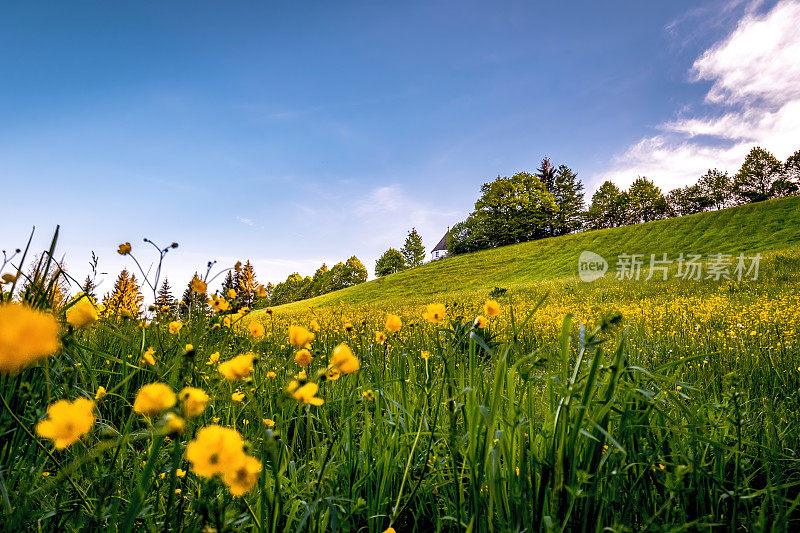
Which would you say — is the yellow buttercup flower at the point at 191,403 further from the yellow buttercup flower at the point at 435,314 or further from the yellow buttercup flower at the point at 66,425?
the yellow buttercup flower at the point at 435,314

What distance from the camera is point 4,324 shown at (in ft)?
1.76

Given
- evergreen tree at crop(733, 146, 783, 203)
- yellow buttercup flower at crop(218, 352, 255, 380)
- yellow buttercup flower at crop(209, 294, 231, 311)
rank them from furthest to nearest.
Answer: evergreen tree at crop(733, 146, 783, 203) → yellow buttercup flower at crop(209, 294, 231, 311) → yellow buttercup flower at crop(218, 352, 255, 380)

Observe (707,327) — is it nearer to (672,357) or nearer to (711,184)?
(672,357)

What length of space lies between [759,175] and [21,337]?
2465 inches

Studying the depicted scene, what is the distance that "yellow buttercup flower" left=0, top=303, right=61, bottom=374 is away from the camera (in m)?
0.54

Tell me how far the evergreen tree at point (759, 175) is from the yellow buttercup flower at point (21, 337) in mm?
60345

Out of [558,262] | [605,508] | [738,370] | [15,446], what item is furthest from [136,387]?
[558,262]

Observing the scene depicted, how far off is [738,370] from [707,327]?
2588mm

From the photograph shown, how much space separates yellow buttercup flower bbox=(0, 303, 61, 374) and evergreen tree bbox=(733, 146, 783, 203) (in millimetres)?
60345

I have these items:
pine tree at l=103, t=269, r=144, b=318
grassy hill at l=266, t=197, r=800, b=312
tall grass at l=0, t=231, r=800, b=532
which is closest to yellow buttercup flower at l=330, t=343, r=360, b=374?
tall grass at l=0, t=231, r=800, b=532

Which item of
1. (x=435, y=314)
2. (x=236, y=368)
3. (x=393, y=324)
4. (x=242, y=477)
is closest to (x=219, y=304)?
(x=393, y=324)

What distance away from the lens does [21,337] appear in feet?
1.82

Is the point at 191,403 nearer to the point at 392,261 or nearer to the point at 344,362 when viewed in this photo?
the point at 344,362

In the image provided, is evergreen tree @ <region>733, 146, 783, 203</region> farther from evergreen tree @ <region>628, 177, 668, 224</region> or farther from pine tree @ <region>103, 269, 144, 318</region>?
pine tree @ <region>103, 269, 144, 318</region>
